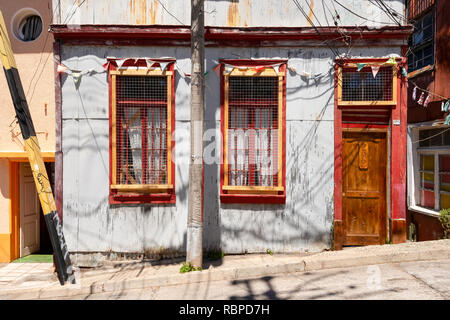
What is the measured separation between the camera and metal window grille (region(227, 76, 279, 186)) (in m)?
6.94

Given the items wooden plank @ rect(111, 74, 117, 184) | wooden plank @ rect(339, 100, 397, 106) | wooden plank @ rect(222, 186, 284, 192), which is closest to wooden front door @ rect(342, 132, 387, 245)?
wooden plank @ rect(339, 100, 397, 106)

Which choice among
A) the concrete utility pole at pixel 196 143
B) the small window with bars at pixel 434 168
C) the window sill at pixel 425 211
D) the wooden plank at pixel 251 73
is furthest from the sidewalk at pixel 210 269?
the wooden plank at pixel 251 73

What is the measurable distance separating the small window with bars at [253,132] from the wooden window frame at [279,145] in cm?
5

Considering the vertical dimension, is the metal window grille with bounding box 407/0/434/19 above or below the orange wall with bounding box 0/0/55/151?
above

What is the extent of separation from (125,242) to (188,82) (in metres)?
3.57

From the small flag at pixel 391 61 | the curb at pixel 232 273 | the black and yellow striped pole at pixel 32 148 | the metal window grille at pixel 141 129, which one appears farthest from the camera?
the metal window grille at pixel 141 129

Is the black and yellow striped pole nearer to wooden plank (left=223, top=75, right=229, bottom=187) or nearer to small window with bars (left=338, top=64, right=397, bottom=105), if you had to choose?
wooden plank (left=223, top=75, right=229, bottom=187)

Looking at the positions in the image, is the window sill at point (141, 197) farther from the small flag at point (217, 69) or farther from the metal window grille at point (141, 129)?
the small flag at point (217, 69)

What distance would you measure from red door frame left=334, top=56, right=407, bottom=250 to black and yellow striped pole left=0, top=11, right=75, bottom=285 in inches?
205

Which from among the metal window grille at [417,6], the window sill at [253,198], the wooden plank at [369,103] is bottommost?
the window sill at [253,198]

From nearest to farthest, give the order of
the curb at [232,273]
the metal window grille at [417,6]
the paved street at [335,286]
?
the paved street at [335,286]
the curb at [232,273]
the metal window grille at [417,6]

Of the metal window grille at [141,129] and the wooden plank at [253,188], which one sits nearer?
the wooden plank at [253,188]

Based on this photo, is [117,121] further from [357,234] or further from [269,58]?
[357,234]

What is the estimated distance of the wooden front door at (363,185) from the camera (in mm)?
7145
